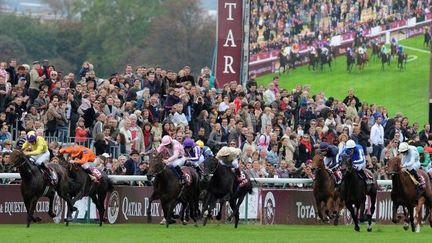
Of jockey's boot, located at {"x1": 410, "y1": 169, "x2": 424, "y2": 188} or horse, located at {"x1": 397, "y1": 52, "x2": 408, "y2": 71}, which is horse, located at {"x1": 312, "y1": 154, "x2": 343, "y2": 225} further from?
horse, located at {"x1": 397, "y1": 52, "x2": 408, "y2": 71}

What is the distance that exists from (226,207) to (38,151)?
6.29 metres

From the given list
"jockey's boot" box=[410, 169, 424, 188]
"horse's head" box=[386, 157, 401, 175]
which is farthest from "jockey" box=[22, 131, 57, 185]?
"jockey's boot" box=[410, 169, 424, 188]

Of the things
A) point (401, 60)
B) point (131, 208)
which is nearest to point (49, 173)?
point (131, 208)

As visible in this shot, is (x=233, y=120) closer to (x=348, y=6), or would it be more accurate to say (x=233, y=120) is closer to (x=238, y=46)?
(x=238, y=46)

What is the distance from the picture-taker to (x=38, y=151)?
2788 centimetres

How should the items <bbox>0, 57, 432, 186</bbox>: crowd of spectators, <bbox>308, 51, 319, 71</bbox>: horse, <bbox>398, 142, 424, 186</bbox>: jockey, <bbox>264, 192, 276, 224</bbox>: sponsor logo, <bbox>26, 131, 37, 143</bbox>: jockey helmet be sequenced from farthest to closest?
<bbox>308, 51, 319, 71</bbox>: horse
<bbox>264, 192, 276, 224</bbox>: sponsor logo
<bbox>0, 57, 432, 186</bbox>: crowd of spectators
<bbox>398, 142, 424, 186</bbox>: jockey
<bbox>26, 131, 37, 143</bbox>: jockey helmet

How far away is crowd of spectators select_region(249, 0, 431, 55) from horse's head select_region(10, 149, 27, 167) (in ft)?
63.9

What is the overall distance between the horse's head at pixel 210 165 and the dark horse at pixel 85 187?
1.92m

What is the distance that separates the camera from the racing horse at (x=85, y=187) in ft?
95.2

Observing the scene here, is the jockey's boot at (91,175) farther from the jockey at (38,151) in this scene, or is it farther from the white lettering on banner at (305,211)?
the white lettering on banner at (305,211)

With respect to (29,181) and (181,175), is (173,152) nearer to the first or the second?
(181,175)

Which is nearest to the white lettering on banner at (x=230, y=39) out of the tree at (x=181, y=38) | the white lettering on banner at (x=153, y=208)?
the white lettering on banner at (x=153, y=208)

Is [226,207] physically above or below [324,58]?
below

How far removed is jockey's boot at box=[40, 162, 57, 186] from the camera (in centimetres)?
2811
